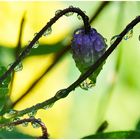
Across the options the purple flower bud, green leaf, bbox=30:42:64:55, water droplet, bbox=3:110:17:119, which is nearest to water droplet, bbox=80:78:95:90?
the purple flower bud

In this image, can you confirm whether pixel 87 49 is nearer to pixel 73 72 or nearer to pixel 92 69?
pixel 92 69

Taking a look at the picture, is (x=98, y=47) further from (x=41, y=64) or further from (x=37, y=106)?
(x=41, y=64)

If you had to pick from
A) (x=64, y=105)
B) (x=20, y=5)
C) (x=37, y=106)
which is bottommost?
(x=37, y=106)

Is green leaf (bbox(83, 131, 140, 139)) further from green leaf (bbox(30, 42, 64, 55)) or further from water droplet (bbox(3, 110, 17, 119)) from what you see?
green leaf (bbox(30, 42, 64, 55))

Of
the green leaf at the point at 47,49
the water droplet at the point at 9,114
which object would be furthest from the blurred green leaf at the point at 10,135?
the green leaf at the point at 47,49

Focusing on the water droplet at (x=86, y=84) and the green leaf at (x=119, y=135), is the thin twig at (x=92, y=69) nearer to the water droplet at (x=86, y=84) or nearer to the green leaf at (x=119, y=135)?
the water droplet at (x=86, y=84)

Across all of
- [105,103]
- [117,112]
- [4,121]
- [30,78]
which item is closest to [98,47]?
[4,121]

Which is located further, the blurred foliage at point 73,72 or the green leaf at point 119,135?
the blurred foliage at point 73,72
